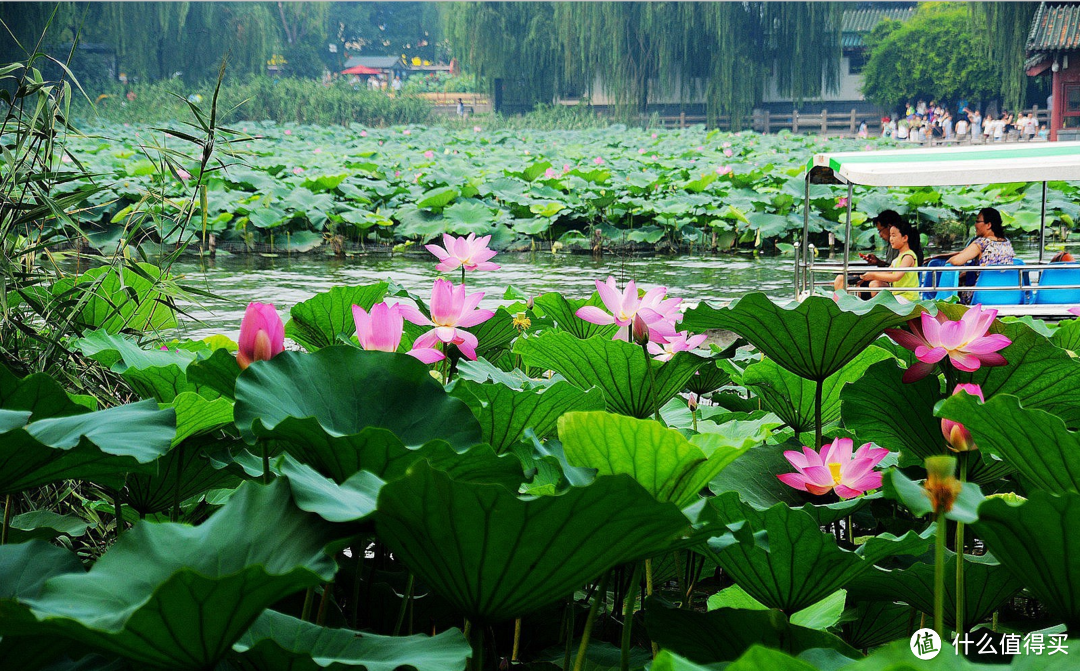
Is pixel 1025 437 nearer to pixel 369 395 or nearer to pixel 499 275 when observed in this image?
pixel 369 395

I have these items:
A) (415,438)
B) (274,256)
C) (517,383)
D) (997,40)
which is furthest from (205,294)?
(997,40)

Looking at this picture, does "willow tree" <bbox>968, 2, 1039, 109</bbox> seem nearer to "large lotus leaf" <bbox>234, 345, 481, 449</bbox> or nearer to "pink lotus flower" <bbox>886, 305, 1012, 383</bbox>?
"pink lotus flower" <bbox>886, 305, 1012, 383</bbox>

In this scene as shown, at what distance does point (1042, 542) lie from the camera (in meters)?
0.63

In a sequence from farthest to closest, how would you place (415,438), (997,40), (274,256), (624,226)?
1. (997,40)
2. (624,226)
3. (274,256)
4. (415,438)

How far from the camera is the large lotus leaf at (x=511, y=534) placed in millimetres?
538

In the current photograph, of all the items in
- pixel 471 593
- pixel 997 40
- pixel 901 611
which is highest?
pixel 997 40

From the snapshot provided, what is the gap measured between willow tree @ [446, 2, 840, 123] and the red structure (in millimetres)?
5895

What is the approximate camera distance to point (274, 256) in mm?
6633

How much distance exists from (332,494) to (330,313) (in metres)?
0.77

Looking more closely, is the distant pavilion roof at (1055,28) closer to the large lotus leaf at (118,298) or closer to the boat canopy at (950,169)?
the boat canopy at (950,169)

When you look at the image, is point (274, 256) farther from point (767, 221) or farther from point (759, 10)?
point (759, 10)

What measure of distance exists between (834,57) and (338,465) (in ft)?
87.9

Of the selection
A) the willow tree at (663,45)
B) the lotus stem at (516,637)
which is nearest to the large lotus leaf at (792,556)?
the lotus stem at (516,637)

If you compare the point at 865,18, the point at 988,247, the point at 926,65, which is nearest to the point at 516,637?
the point at 988,247
